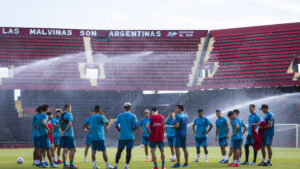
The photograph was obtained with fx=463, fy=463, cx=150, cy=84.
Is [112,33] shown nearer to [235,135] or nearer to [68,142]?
[235,135]

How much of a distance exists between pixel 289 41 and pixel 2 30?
29.8 meters

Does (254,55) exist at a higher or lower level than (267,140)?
higher

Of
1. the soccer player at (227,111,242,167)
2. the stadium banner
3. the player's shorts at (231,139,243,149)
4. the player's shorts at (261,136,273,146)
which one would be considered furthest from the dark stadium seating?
the player's shorts at (231,139,243,149)

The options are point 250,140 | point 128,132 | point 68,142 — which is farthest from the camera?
point 250,140

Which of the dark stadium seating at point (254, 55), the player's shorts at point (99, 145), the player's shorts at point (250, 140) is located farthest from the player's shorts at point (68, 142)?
the dark stadium seating at point (254, 55)

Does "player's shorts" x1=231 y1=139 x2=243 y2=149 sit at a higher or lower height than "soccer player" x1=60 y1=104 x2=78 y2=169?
lower

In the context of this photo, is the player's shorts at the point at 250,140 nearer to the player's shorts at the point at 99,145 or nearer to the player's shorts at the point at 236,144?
the player's shorts at the point at 236,144

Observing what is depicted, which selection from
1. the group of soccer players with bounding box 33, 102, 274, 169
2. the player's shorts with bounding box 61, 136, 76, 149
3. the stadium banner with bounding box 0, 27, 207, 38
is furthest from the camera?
the stadium banner with bounding box 0, 27, 207, 38

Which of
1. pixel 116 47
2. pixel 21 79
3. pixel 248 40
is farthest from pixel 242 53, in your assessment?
pixel 21 79

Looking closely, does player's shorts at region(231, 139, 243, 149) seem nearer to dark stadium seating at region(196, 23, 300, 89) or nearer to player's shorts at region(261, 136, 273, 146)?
player's shorts at region(261, 136, 273, 146)

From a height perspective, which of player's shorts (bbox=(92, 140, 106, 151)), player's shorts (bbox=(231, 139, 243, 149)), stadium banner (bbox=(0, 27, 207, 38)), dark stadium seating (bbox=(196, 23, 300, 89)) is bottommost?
player's shorts (bbox=(231, 139, 243, 149))

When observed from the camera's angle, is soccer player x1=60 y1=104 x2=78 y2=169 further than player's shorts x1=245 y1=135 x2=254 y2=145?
No

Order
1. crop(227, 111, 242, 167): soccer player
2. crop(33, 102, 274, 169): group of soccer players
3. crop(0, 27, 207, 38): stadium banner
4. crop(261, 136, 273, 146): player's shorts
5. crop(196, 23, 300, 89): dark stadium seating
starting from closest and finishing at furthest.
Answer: crop(33, 102, 274, 169): group of soccer players < crop(261, 136, 273, 146): player's shorts < crop(227, 111, 242, 167): soccer player < crop(196, 23, 300, 89): dark stadium seating < crop(0, 27, 207, 38): stadium banner

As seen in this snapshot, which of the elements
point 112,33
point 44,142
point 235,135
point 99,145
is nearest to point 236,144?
point 235,135
